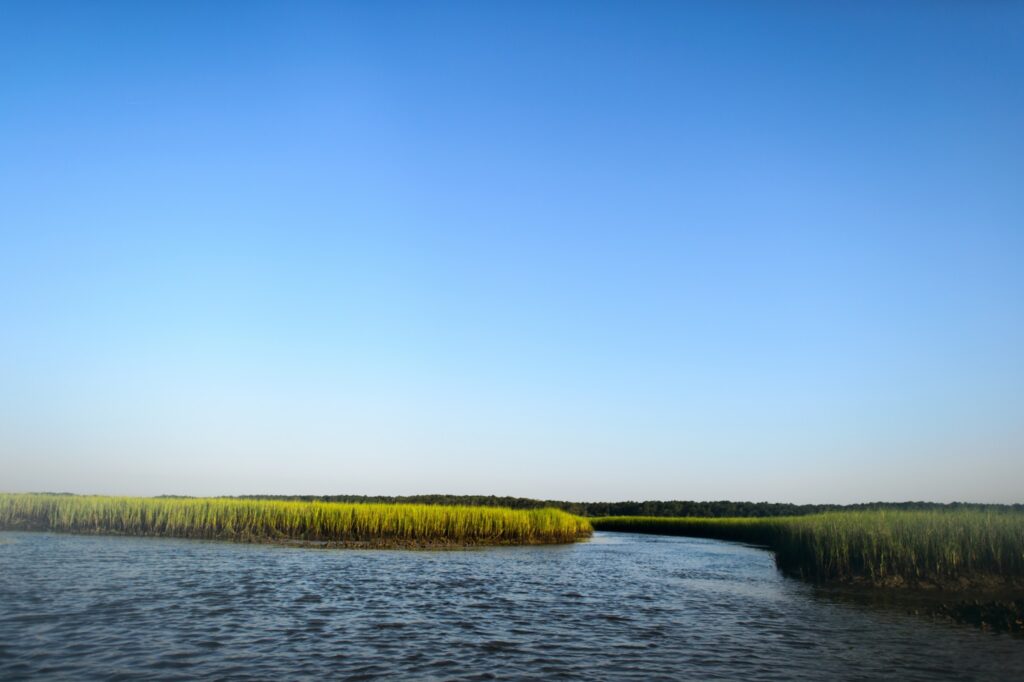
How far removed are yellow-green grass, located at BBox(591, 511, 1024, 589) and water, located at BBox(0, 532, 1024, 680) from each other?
2.14m

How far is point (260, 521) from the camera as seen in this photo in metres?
36.4

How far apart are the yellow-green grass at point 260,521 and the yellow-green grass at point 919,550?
1959 cm

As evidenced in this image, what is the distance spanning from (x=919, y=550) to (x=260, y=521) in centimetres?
3180

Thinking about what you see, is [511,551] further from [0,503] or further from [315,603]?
[0,503]

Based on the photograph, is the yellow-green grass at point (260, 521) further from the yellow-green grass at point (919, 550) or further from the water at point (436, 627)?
the yellow-green grass at point (919, 550)

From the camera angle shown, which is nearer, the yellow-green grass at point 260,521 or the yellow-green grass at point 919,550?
the yellow-green grass at point 919,550

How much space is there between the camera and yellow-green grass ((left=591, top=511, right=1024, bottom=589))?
808 inches

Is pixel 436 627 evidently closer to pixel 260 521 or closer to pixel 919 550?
pixel 919 550

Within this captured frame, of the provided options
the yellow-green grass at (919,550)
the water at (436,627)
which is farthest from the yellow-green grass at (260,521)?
the yellow-green grass at (919,550)

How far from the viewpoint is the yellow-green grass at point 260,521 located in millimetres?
36031

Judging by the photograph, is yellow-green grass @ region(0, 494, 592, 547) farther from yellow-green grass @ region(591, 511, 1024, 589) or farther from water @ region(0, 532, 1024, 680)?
yellow-green grass @ region(591, 511, 1024, 589)

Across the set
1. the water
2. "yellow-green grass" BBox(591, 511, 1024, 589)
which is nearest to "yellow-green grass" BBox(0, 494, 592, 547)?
the water

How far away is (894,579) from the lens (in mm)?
21359

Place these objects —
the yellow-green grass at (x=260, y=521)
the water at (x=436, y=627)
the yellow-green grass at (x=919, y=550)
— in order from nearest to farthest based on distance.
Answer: the water at (x=436, y=627), the yellow-green grass at (x=919, y=550), the yellow-green grass at (x=260, y=521)
